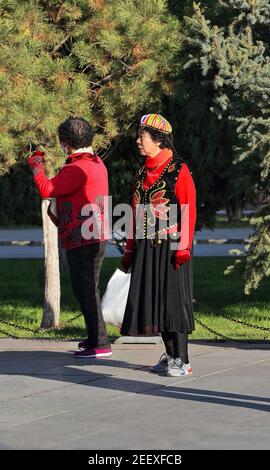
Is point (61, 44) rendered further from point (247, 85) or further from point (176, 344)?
point (176, 344)

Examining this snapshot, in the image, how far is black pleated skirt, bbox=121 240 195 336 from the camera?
8.51 m

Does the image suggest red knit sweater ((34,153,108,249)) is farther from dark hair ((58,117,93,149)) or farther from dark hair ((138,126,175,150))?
dark hair ((138,126,175,150))

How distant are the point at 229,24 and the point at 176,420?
21.3 feet

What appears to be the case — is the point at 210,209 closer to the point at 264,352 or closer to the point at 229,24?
the point at 229,24

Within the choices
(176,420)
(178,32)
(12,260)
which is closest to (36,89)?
(178,32)

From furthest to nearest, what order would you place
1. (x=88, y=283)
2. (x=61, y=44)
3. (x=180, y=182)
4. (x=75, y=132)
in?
(x=61, y=44)
(x=88, y=283)
(x=75, y=132)
(x=180, y=182)

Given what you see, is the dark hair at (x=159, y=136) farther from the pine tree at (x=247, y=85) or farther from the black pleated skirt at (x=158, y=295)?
the pine tree at (x=247, y=85)

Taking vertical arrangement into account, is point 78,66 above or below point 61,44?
below

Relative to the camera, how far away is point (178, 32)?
1191 centimetres

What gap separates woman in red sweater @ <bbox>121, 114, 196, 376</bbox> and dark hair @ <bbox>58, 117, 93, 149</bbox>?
0.88 metres

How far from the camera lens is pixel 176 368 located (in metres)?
8.61

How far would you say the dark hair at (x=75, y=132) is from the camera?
9336 millimetres

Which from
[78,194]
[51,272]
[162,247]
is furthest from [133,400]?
[51,272]

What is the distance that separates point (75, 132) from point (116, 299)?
60.4 inches
